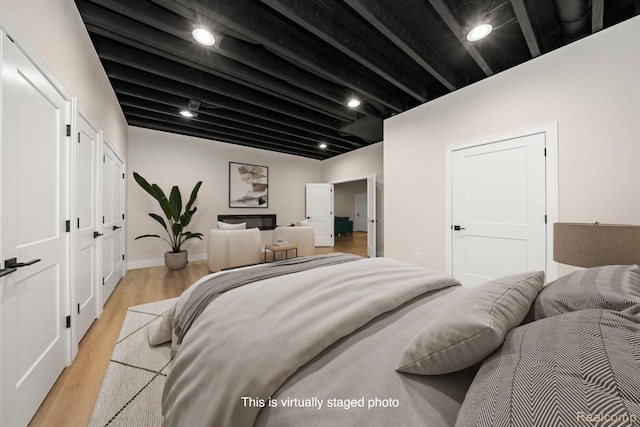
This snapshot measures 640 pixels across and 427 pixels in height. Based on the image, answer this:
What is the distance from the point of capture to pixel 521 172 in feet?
8.39

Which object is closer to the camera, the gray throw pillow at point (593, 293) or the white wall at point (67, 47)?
the gray throw pillow at point (593, 293)

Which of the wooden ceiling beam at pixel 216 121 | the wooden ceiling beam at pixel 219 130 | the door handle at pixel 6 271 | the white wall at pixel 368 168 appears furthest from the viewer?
the white wall at pixel 368 168

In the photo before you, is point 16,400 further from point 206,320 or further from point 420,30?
point 420,30

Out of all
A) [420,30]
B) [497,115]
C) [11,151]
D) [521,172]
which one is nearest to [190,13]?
[11,151]

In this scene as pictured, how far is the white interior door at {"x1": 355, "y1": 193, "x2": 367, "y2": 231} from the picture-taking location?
459 inches

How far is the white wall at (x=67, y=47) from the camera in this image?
1.27m

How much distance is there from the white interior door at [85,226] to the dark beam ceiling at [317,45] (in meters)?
0.97

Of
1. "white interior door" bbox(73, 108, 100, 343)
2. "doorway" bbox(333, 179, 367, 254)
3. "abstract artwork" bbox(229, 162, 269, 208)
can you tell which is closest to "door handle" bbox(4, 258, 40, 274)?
"white interior door" bbox(73, 108, 100, 343)

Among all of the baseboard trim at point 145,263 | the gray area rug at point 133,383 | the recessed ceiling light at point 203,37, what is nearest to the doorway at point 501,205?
the recessed ceiling light at point 203,37

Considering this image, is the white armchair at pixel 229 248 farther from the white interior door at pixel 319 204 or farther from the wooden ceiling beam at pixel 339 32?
the wooden ceiling beam at pixel 339 32

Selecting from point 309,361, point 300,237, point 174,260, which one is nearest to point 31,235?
point 309,361

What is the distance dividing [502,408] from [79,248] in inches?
107

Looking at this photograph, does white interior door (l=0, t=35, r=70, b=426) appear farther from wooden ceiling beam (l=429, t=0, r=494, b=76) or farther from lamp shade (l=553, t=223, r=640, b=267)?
lamp shade (l=553, t=223, r=640, b=267)

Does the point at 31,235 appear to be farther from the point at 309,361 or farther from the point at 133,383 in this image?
the point at 309,361
